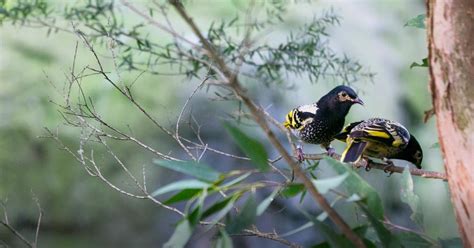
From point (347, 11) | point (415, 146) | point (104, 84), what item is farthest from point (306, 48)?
point (347, 11)

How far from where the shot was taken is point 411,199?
106 cm

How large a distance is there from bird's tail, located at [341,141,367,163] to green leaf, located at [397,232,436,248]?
2.55 feet

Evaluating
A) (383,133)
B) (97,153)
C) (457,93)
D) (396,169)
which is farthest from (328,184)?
(97,153)

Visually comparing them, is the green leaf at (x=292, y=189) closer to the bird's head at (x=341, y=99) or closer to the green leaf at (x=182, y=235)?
the green leaf at (x=182, y=235)

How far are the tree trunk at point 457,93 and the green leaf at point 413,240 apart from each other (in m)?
0.11

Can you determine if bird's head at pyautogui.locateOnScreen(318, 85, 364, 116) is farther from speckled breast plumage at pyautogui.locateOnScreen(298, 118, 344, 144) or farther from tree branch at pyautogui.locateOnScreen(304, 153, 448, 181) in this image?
tree branch at pyautogui.locateOnScreen(304, 153, 448, 181)

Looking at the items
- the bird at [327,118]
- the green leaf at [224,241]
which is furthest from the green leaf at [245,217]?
the bird at [327,118]

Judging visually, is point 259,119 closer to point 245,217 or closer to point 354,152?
point 245,217

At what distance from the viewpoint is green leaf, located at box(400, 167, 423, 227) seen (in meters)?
1.04

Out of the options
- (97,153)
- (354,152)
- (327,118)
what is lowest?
(354,152)

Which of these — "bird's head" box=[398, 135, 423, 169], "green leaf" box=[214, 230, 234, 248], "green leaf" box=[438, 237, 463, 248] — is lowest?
"green leaf" box=[438, 237, 463, 248]

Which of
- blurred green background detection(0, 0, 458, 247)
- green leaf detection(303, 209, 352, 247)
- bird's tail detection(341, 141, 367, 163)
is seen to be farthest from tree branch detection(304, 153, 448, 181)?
blurred green background detection(0, 0, 458, 247)

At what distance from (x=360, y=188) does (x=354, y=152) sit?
88 cm

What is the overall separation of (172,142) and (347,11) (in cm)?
132
